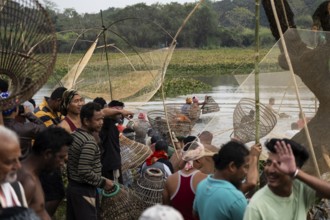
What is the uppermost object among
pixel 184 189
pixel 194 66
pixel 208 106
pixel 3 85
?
pixel 3 85

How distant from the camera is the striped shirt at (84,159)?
14.2ft

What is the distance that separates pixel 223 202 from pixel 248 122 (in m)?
2.26

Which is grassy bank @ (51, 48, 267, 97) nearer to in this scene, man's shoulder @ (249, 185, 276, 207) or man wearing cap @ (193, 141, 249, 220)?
man wearing cap @ (193, 141, 249, 220)

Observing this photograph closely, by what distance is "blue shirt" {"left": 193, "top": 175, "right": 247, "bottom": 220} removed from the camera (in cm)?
312

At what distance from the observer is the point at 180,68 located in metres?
37.9

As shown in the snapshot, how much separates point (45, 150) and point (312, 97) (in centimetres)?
260

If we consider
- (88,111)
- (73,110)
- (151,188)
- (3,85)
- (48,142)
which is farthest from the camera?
(151,188)

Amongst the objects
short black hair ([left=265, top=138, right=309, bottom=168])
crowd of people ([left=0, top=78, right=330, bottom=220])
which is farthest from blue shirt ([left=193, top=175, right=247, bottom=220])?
short black hair ([left=265, top=138, right=309, bottom=168])

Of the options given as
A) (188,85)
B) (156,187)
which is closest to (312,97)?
(156,187)

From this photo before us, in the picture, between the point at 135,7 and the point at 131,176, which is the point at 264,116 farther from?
the point at 135,7

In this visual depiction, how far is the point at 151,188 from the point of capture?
5234mm

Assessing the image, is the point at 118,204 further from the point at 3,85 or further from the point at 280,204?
the point at 280,204

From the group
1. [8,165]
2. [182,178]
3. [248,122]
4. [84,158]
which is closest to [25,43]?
[84,158]

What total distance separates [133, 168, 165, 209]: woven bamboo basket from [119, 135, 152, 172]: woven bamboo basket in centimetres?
66
